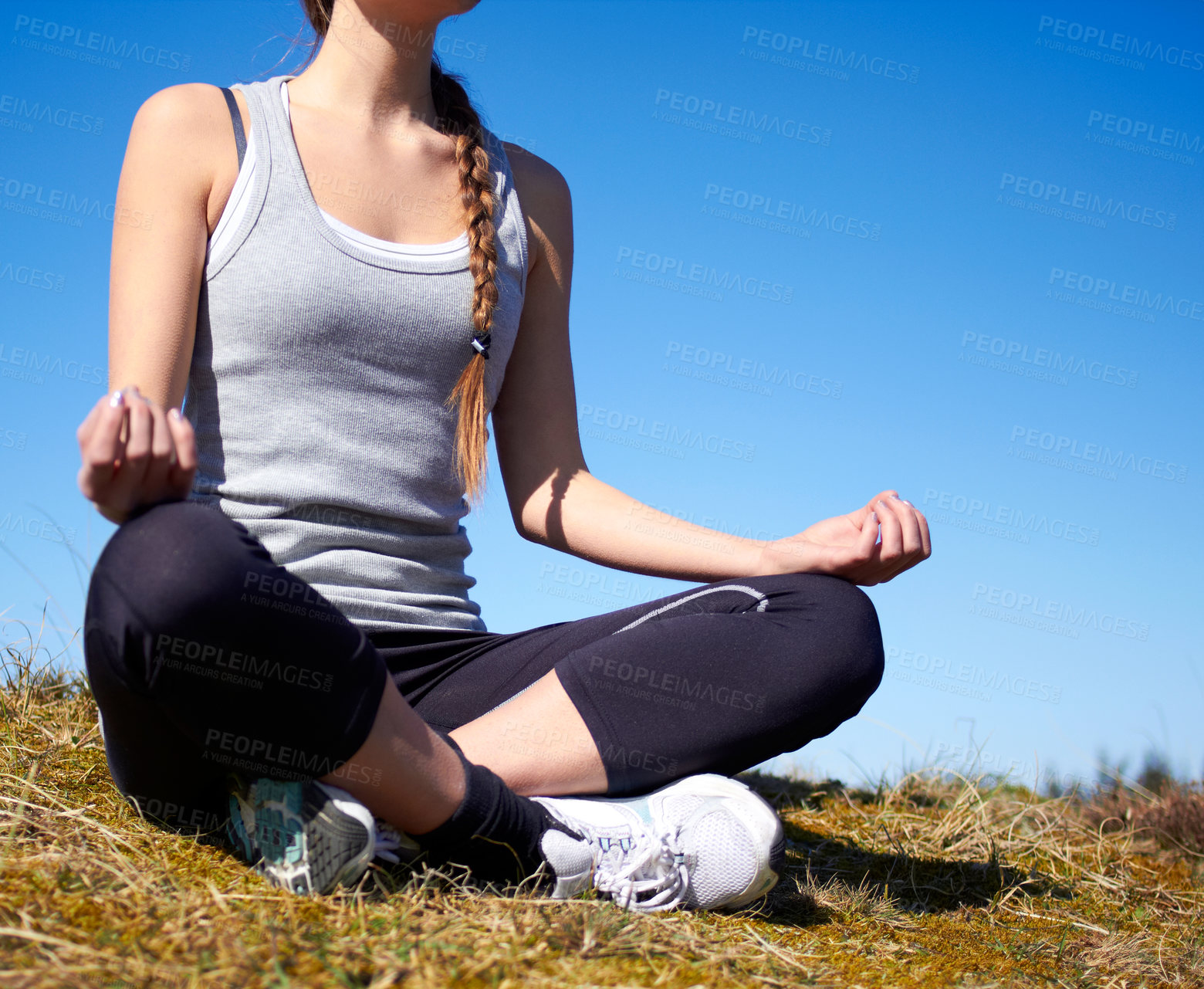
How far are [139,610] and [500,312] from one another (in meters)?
1.18

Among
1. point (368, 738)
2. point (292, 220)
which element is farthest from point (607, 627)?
point (292, 220)

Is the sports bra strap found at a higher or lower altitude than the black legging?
higher

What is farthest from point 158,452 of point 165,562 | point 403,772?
point 403,772

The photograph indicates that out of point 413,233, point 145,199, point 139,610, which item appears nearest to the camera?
point 139,610

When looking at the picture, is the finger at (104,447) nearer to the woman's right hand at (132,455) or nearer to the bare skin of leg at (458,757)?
the woman's right hand at (132,455)

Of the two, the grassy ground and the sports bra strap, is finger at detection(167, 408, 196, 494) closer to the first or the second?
the grassy ground

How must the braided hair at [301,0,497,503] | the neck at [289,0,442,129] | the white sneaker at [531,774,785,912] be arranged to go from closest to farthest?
the white sneaker at [531,774,785,912]
the braided hair at [301,0,497,503]
the neck at [289,0,442,129]

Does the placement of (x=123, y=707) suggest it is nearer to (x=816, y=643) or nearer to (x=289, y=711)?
(x=289, y=711)

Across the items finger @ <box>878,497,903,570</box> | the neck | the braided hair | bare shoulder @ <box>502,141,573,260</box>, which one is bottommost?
finger @ <box>878,497,903,570</box>

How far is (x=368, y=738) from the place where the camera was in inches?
57.1

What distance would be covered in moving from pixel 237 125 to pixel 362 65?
39cm

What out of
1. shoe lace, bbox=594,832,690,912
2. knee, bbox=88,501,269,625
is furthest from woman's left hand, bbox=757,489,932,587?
knee, bbox=88,501,269,625

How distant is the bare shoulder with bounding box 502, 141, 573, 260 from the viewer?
2.55 m

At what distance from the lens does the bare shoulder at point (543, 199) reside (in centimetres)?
255
